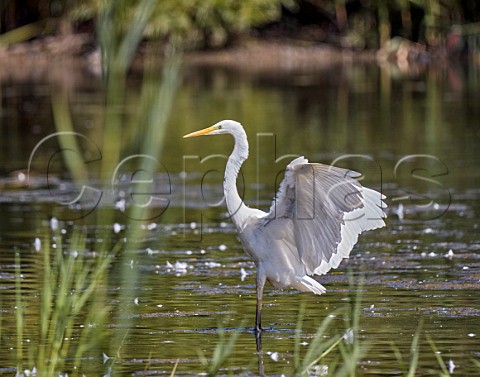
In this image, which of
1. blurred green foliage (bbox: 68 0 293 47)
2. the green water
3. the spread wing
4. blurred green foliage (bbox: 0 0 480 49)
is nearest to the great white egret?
the spread wing

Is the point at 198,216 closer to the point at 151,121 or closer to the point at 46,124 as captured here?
the point at 151,121

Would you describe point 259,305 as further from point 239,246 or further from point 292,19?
point 292,19

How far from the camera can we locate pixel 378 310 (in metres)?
8.00

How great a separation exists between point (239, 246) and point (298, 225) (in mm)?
3048

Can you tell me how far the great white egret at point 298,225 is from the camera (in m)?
7.39

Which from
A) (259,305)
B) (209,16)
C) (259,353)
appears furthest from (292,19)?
(259,353)

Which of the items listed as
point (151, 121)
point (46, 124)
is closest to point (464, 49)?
point (46, 124)

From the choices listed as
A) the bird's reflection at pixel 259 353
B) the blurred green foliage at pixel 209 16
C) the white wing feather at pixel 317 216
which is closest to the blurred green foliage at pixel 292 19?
the blurred green foliage at pixel 209 16

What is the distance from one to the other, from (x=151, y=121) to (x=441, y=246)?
692 centimetres

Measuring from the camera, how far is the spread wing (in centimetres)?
723

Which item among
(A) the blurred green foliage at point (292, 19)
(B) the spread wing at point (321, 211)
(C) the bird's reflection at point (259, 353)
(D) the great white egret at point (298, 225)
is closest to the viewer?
(C) the bird's reflection at point (259, 353)

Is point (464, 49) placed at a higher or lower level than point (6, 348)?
higher

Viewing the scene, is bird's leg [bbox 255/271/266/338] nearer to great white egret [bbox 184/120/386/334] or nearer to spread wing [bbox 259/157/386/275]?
great white egret [bbox 184/120/386/334]

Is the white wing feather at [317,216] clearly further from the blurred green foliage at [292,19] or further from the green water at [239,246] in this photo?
the blurred green foliage at [292,19]
